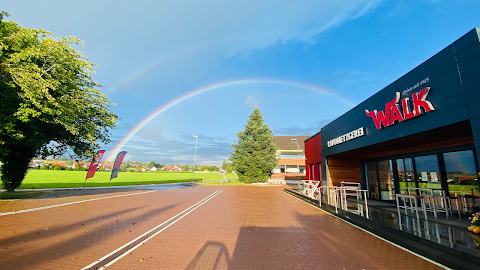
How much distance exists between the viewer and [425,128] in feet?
21.4

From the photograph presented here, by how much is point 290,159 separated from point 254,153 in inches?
325

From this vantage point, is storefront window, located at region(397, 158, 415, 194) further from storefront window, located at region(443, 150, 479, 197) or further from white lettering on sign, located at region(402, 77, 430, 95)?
white lettering on sign, located at region(402, 77, 430, 95)

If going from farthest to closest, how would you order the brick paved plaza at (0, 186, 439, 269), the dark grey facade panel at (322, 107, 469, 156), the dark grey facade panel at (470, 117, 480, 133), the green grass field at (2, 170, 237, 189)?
the green grass field at (2, 170, 237, 189) < the dark grey facade panel at (322, 107, 469, 156) < the dark grey facade panel at (470, 117, 480, 133) < the brick paved plaza at (0, 186, 439, 269)

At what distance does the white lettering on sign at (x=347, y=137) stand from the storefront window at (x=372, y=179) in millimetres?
2747

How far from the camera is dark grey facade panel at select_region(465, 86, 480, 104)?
495 centimetres

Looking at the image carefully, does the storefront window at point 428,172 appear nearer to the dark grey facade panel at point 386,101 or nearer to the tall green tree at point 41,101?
the dark grey facade panel at point 386,101

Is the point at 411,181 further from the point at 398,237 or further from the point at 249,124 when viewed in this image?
the point at 249,124

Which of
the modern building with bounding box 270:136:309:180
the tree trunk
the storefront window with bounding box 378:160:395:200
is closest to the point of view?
the storefront window with bounding box 378:160:395:200

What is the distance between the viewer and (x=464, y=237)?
496 cm

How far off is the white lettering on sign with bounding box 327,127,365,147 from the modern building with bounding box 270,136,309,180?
65.9 ft

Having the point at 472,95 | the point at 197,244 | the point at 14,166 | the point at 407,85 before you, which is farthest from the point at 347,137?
the point at 14,166

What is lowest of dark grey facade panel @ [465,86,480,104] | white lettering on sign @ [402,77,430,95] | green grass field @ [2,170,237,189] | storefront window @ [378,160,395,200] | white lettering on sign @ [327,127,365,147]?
green grass field @ [2,170,237,189]

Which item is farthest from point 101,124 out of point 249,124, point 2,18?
point 249,124

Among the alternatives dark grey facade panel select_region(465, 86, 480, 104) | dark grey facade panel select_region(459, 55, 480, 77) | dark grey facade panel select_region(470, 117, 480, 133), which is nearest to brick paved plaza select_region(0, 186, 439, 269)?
dark grey facade panel select_region(470, 117, 480, 133)
